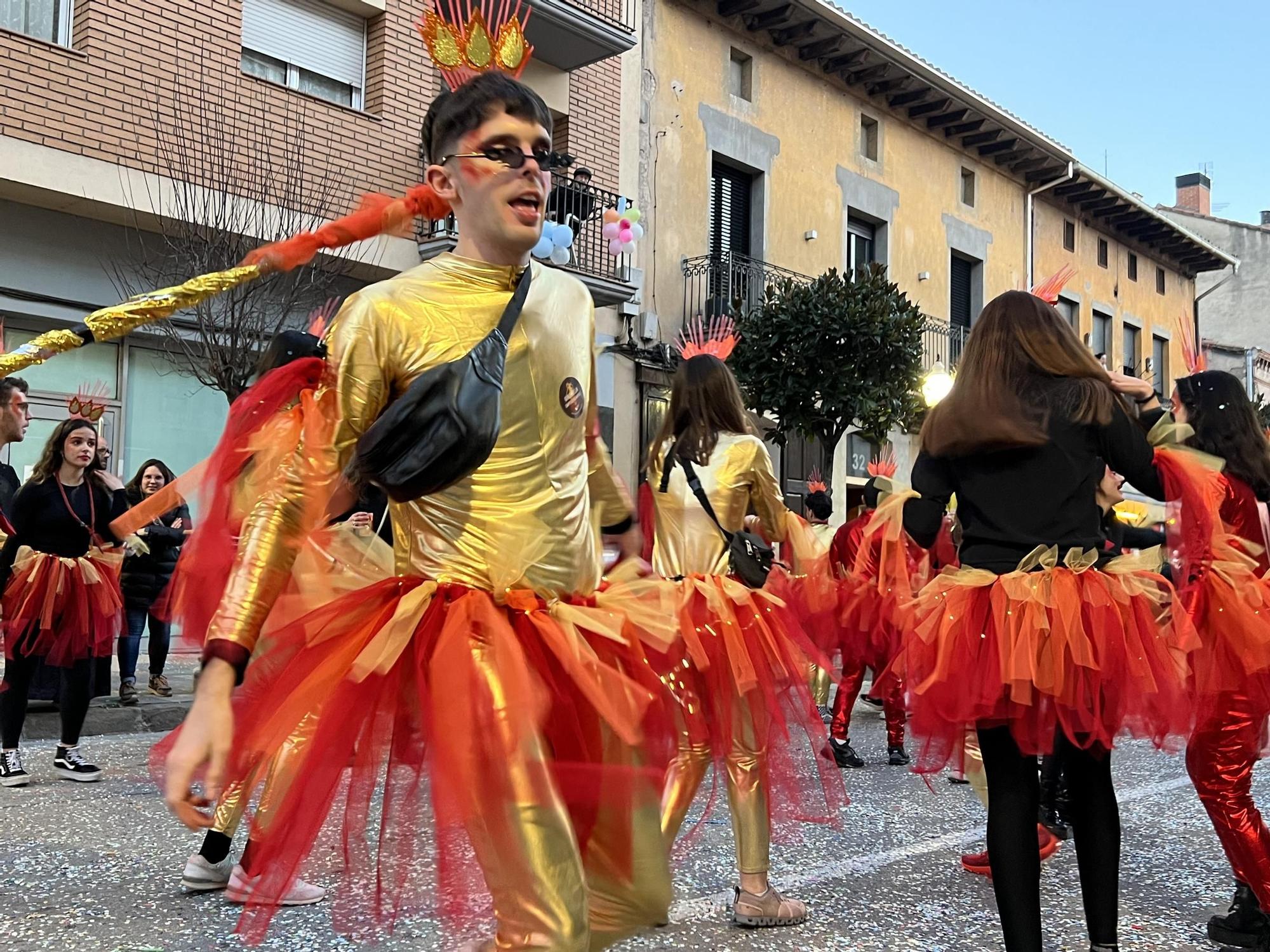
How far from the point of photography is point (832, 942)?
3629 millimetres

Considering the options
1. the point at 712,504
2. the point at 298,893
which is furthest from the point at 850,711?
the point at 298,893

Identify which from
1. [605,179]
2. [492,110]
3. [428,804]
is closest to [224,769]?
[428,804]

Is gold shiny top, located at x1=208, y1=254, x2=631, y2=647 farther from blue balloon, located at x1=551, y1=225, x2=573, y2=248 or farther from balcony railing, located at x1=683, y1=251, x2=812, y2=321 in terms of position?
balcony railing, located at x1=683, y1=251, x2=812, y2=321

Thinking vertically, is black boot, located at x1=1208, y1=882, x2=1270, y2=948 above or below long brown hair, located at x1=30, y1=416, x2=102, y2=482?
below

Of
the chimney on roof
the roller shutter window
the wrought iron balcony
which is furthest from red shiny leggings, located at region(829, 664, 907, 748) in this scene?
the chimney on roof

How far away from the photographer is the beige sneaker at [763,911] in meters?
3.76

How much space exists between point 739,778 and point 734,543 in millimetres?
900

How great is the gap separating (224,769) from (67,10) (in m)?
11.3

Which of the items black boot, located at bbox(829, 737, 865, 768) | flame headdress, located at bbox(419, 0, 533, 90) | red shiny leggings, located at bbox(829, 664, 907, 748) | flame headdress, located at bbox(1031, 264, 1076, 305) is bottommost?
black boot, located at bbox(829, 737, 865, 768)

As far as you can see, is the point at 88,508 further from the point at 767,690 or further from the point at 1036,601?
the point at 1036,601

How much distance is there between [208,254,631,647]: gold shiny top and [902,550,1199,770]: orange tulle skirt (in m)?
1.32

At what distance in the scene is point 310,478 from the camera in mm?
2018

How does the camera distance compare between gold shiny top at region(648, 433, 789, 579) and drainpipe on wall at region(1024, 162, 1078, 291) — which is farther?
drainpipe on wall at region(1024, 162, 1078, 291)

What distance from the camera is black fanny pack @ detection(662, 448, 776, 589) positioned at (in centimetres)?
421
